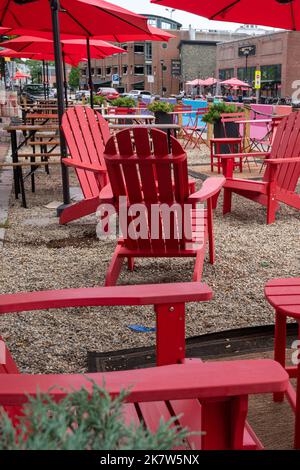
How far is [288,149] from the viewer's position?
6.37 m

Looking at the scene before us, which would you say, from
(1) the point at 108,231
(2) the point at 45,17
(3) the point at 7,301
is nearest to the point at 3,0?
(2) the point at 45,17

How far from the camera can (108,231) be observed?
5.81m

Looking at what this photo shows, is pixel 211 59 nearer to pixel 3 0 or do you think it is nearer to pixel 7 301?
pixel 3 0

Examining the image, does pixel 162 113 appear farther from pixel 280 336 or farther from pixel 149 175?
pixel 280 336

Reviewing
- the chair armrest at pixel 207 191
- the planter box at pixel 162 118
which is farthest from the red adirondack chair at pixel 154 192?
the planter box at pixel 162 118

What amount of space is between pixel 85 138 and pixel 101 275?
82.2 inches

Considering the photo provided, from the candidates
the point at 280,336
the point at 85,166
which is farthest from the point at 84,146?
the point at 280,336

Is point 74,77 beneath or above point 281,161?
above

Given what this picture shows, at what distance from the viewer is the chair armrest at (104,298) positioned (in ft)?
6.34

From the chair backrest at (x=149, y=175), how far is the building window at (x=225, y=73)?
7783 centimetres

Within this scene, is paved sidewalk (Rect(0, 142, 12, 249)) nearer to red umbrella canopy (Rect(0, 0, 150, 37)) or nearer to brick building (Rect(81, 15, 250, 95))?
red umbrella canopy (Rect(0, 0, 150, 37))

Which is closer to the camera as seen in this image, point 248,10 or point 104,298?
point 104,298

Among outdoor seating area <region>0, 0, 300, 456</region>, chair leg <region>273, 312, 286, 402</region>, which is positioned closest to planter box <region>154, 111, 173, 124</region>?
outdoor seating area <region>0, 0, 300, 456</region>

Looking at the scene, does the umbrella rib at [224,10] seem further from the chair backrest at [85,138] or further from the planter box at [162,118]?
the planter box at [162,118]
